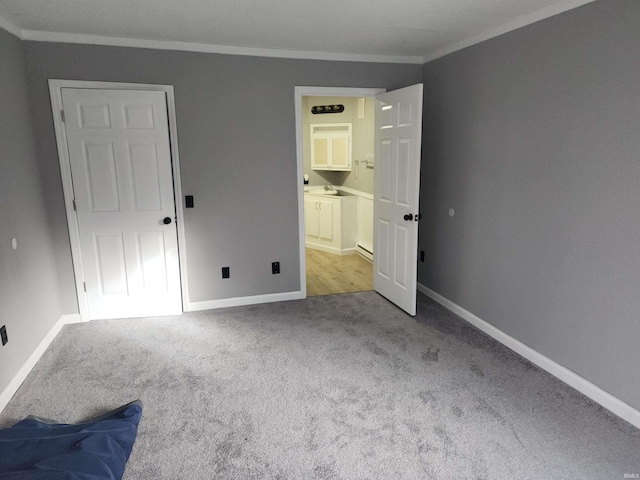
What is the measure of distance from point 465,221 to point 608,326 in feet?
4.72

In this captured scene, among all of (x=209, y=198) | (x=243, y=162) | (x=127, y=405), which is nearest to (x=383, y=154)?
(x=243, y=162)

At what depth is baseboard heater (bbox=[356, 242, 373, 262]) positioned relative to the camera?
18.9 ft

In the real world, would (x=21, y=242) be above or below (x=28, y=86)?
below

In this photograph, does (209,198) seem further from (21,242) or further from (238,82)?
(21,242)

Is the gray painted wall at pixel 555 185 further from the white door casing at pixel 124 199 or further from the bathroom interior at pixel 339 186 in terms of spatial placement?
the white door casing at pixel 124 199

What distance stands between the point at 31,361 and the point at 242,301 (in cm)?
175

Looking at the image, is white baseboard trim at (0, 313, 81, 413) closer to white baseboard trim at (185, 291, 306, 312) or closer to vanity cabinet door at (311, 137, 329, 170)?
white baseboard trim at (185, 291, 306, 312)

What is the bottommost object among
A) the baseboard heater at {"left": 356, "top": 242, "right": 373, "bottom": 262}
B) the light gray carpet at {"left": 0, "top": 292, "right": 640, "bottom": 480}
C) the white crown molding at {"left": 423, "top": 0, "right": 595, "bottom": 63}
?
the light gray carpet at {"left": 0, "top": 292, "right": 640, "bottom": 480}

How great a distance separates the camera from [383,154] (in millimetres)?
4043

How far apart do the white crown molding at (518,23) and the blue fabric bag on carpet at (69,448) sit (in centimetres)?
345

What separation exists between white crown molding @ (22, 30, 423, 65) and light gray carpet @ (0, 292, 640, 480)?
2.34m

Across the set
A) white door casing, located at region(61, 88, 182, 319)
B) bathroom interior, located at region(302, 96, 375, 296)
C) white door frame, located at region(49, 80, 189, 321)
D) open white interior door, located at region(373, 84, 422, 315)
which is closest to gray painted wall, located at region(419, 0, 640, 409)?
open white interior door, located at region(373, 84, 422, 315)

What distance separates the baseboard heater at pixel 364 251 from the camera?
577 cm

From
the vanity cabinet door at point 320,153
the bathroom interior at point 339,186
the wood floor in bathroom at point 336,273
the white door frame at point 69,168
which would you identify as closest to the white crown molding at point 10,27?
the white door frame at point 69,168
